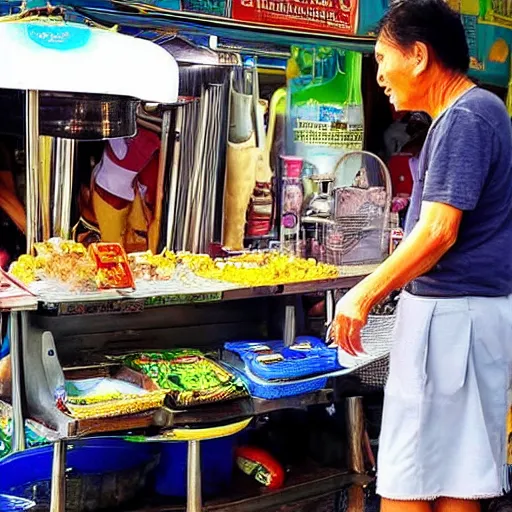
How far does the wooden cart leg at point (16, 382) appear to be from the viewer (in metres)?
2.58

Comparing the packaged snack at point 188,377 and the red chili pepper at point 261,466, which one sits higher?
the packaged snack at point 188,377

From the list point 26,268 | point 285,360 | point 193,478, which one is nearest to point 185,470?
point 193,478

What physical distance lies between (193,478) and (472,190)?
1332 mm

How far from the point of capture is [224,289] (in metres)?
2.77

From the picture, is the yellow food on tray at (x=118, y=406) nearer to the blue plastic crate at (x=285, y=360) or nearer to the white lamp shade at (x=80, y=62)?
the blue plastic crate at (x=285, y=360)

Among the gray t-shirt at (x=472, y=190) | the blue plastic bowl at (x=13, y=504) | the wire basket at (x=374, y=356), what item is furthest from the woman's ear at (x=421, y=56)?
the blue plastic bowl at (x=13, y=504)

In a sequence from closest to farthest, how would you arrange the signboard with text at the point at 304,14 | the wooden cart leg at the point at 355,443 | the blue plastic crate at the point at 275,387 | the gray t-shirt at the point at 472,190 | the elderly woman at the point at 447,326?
1. the gray t-shirt at the point at 472,190
2. the elderly woman at the point at 447,326
3. the blue plastic crate at the point at 275,387
4. the signboard with text at the point at 304,14
5. the wooden cart leg at the point at 355,443

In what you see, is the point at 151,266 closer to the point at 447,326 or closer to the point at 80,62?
the point at 80,62

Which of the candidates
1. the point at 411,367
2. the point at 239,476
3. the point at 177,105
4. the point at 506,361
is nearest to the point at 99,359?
the point at 239,476

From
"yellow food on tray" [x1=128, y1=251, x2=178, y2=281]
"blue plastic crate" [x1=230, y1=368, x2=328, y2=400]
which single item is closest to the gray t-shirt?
"blue plastic crate" [x1=230, y1=368, x2=328, y2=400]

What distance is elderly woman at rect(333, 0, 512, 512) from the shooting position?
6.98 ft

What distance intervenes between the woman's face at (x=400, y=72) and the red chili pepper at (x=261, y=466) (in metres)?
1.43

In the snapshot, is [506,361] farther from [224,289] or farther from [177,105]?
[177,105]

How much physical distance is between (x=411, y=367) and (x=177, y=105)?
1384mm
